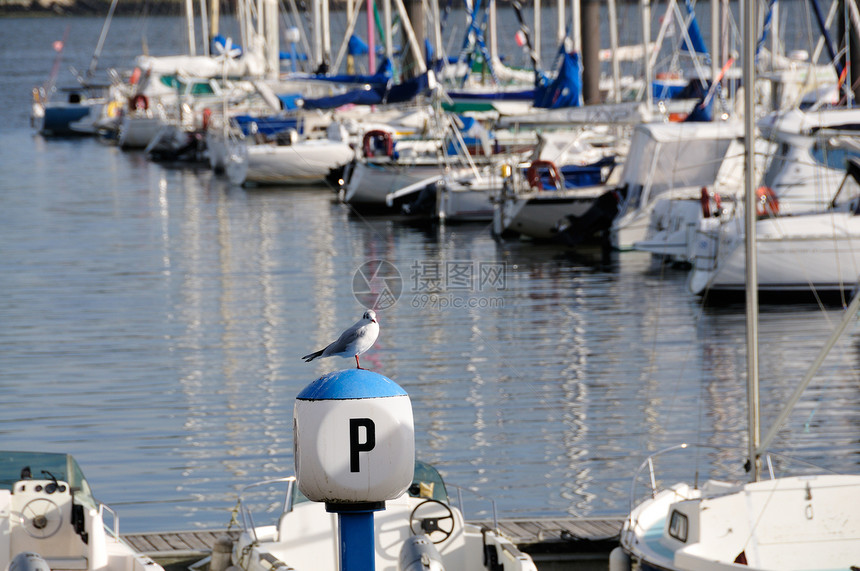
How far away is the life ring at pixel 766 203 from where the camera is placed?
2186cm

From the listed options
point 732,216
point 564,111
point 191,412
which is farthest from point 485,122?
point 191,412

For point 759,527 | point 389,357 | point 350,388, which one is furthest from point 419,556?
point 389,357

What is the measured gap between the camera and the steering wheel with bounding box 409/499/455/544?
9.66 meters

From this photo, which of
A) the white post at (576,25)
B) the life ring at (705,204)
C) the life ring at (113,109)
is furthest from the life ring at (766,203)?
the life ring at (113,109)

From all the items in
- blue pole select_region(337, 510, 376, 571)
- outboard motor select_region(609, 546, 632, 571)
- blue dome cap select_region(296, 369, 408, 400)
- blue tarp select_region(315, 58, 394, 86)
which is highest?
blue tarp select_region(315, 58, 394, 86)

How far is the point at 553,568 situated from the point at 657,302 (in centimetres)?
1223

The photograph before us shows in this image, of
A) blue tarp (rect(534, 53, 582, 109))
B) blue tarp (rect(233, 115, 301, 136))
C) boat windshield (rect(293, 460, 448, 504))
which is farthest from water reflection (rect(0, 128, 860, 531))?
blue tarp (rect(233, 115, 301, 136))

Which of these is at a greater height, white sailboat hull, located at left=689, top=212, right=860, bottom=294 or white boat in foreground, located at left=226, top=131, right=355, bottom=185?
white boat in foreground, located at left=226, top=131, right=355, bottom=185

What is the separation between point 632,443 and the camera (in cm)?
1428

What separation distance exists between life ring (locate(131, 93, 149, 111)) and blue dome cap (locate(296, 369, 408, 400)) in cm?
4905

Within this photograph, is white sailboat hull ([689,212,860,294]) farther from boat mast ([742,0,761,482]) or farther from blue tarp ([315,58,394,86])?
blue tarp ([315,58,394,86])

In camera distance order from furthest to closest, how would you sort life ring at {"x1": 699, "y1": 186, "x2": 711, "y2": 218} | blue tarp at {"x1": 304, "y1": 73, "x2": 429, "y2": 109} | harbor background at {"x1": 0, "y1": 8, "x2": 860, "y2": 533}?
blue tarp at {"x1": 304, "y1": 73, "x2": 429, "y2": 109} < life ring at {"x1": 699, "y1": 186, "x2": 711, "y2": 218} < harbor background at {"x1": 0, "y1": 8, "x2": 860, "y2": 533}

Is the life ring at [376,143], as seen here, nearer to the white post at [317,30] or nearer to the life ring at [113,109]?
the white post at [317,30]

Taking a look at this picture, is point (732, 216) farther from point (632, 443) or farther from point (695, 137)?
point (632, 443)
